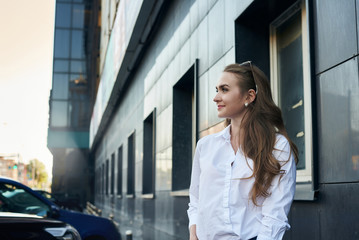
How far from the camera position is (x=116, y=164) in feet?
80.2

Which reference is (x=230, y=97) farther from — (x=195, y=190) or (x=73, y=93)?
(x=73, y=93)

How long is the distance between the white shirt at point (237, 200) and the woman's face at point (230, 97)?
0.18 meters

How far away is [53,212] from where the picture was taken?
684 cm

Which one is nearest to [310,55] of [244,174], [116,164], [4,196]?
[244,174]

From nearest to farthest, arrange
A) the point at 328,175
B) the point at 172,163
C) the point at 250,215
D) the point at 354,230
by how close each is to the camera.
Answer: the point at 250,215, the point at 354,230, the point at 328,175, the point at 172,163

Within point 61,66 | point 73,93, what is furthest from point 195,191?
point 61,66

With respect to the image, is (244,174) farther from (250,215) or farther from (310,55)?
(310,55)

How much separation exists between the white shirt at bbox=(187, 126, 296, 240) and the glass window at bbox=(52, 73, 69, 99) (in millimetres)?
48575

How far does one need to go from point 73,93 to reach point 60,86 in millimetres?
1494

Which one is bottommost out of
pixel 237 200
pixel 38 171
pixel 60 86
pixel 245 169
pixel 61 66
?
pixel 237 200

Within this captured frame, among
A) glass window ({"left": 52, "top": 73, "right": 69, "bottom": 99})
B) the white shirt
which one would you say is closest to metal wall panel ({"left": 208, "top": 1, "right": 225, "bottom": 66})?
the white shirt

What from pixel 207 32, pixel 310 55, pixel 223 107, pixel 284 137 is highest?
pixel 207 32

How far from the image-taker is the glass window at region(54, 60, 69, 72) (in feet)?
165

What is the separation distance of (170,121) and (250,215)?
8626mm
